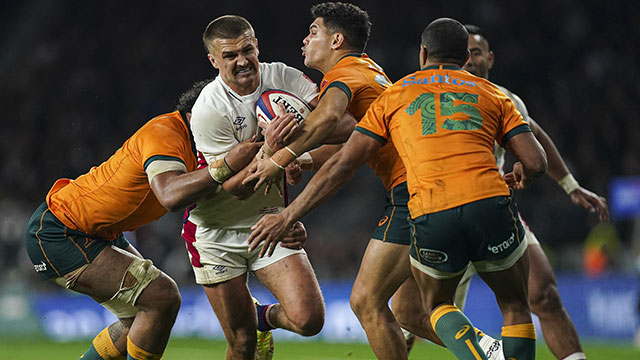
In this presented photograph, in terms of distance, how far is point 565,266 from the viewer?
1345 cm

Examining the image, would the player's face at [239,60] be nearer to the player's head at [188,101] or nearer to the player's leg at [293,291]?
the player's head at [188,101]

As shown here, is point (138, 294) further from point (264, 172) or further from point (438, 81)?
point (438, 81)

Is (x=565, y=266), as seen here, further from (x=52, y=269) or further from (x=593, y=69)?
(x=52, y=269)

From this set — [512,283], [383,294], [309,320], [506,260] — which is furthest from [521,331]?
[309,320]

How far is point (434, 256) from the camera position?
4543 mm

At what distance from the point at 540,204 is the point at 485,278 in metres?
9.90

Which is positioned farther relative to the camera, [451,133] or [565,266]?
[565,266]

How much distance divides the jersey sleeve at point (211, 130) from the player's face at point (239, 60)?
0.84ft

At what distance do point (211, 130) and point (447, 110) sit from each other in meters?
1.74

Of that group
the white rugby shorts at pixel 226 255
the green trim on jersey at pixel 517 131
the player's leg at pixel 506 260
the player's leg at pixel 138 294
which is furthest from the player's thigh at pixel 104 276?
the green trim on jersey at pixel 517 131

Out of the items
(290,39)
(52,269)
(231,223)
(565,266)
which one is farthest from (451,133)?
(290,39)

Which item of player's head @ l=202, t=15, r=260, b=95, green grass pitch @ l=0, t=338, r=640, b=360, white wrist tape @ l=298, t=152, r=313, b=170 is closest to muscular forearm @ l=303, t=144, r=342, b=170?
white wrist tape @ l=298, t=152, r=313, b=170

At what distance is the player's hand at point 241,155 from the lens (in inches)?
205

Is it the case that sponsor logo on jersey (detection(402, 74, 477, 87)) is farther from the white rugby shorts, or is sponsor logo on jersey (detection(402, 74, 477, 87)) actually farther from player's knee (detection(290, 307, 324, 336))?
player's knee (detection(290, 307, 324, 336))
